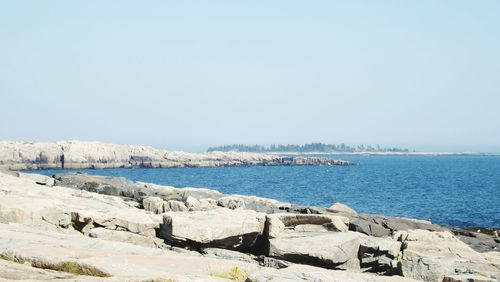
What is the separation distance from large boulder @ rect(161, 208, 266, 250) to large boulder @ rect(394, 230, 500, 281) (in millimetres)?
5804

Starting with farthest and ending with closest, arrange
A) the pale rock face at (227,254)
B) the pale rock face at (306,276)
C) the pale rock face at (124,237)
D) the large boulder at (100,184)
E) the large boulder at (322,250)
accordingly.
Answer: the large boulder at (100,184) → the pale rock face at (124,237) → the pale rock face at (227,254) → the large boulder at (322,250) → the pale rock face at (306,276)

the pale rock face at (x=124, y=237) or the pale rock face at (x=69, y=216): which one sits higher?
the pale rock face at (x=69, y=216)

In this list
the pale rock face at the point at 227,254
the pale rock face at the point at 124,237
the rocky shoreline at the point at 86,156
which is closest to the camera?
the pale rock face at the point at 227,254

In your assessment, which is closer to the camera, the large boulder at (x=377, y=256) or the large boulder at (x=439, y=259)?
the large boulder at (x=439, y=259)

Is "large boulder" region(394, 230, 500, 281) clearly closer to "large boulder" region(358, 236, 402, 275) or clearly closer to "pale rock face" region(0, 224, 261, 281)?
"large boulder" region(358, 236, 402, 275)

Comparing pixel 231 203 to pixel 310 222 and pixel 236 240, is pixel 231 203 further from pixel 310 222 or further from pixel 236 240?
pixel 236 240

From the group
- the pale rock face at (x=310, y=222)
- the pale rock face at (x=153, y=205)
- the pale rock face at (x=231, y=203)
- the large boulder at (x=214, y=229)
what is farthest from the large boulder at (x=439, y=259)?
the pale rock face at (x=153, y=205)

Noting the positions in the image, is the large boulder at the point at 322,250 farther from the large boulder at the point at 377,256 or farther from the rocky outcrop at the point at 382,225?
the rocky outcrop at the point at 382,225

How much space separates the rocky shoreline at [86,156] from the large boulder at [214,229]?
10606 cm

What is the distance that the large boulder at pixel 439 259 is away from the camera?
18219mm

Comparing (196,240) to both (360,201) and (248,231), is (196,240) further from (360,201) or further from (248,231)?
(360,201)

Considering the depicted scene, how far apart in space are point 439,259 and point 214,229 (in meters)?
8.00

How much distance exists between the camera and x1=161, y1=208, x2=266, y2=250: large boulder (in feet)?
67.9

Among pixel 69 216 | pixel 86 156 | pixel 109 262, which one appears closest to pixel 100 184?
pixel 69 216
